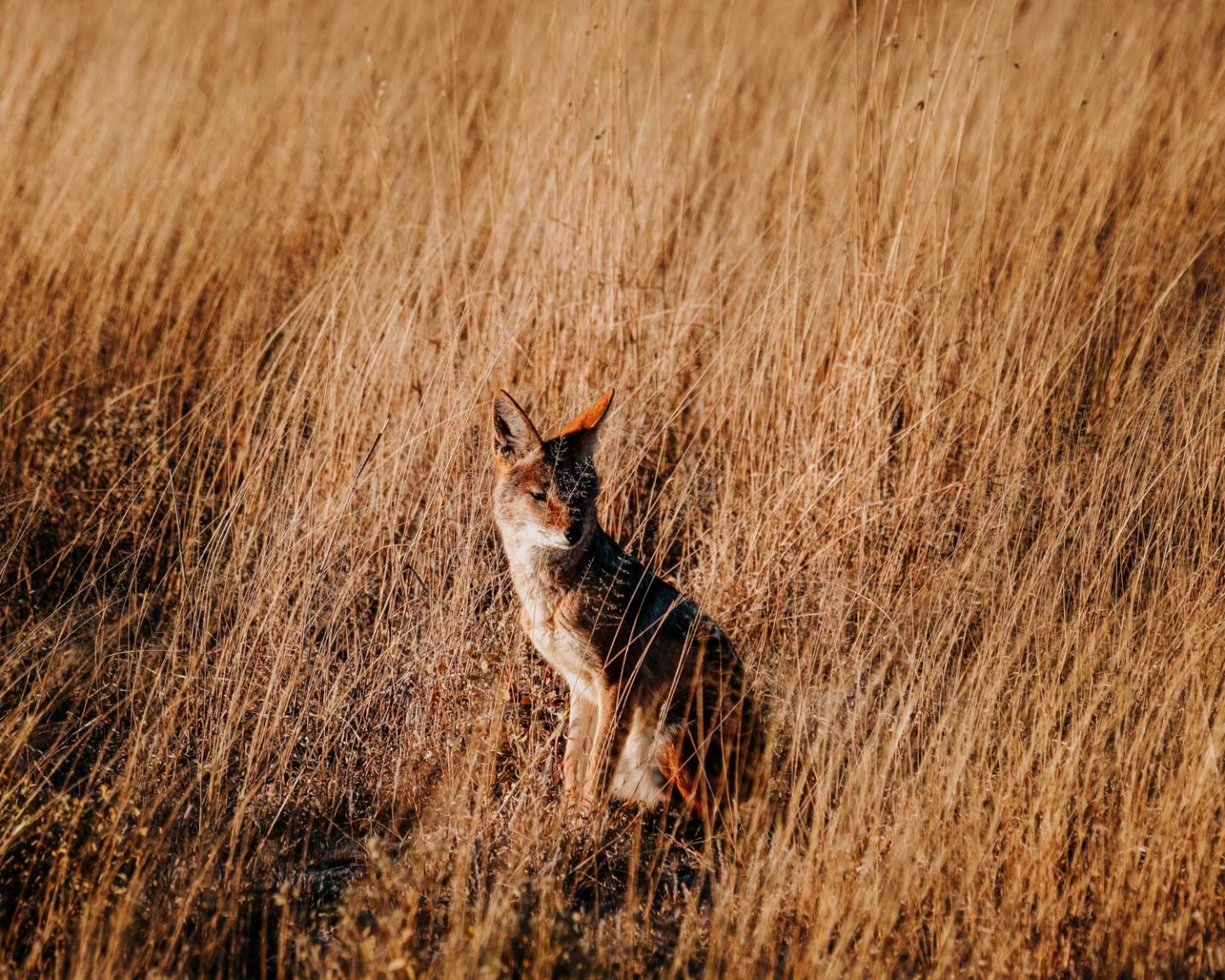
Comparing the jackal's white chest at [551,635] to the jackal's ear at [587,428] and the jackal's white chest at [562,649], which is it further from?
the jackal's ear at [587,428]

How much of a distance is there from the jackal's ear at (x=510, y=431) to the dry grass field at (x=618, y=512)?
0.32 m

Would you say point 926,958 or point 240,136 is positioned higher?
point 240,136

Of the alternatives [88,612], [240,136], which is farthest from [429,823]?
[240,136]

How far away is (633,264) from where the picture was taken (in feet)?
15.1

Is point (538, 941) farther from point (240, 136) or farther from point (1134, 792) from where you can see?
point (240, 136)

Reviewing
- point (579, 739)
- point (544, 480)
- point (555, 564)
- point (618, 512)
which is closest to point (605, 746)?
point (579, 739)

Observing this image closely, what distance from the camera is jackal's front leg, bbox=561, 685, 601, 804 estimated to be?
332cm

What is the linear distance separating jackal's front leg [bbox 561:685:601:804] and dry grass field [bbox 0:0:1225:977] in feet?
0.27

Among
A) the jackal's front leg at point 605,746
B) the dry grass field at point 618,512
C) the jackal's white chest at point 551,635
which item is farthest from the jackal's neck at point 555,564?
the jackal's front leg at point 605,746

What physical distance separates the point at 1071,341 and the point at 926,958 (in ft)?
8.79

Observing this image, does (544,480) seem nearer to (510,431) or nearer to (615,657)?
(510,431)

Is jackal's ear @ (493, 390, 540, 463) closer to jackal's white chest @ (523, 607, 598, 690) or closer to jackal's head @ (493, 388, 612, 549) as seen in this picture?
jackal's head @ (493, 388, 612, 549)

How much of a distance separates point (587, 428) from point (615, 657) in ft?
2.33

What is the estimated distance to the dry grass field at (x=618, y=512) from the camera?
268 cm
